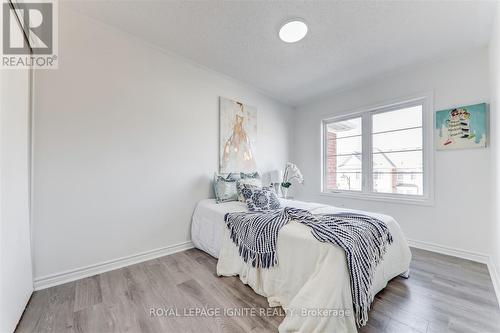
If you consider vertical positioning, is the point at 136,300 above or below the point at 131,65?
below

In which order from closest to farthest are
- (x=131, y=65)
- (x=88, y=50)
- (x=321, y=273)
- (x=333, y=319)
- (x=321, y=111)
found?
(x=333, y=319) < (x=321, y=273) < (x=88, y=50) < (x=131, y=65) < (x=321, y=111)

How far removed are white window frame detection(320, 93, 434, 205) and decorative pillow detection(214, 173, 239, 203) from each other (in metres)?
1.97

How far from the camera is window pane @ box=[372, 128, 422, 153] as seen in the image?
A: 2.97 m

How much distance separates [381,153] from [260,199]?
2209 millimetres

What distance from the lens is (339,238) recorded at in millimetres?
1417

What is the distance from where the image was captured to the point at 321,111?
161 inches

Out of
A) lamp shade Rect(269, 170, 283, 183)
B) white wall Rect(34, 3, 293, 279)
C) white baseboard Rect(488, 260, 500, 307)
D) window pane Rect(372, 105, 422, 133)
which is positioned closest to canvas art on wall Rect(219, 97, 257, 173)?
white wall Rect(34, 3, 293, 279)

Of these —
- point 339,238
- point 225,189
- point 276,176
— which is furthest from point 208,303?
point 276,176

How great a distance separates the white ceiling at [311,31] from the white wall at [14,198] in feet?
3.77

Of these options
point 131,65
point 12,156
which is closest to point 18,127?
point 12,156

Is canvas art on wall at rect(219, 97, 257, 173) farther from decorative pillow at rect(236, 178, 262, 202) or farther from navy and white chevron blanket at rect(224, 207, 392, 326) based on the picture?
navy and white chevron blanket at rect(224, 207, 392, 326)

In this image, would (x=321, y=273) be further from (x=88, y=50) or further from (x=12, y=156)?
(x=88, y=50)

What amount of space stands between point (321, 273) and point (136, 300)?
1.49m
